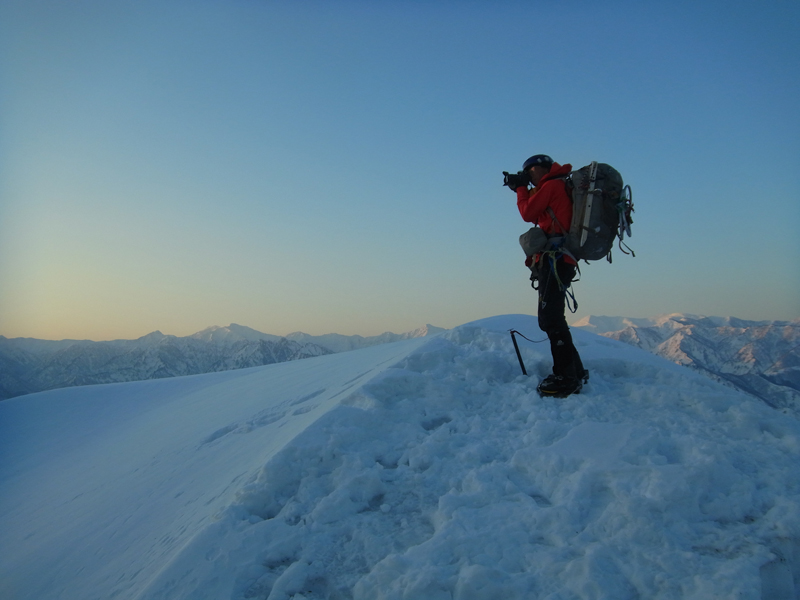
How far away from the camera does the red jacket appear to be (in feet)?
16.5

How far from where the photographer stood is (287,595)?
266 centimetres

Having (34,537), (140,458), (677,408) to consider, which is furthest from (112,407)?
(677,408)

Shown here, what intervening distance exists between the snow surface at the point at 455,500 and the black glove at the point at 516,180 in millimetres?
2357

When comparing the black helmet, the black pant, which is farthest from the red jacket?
the black pant

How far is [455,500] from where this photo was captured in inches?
130

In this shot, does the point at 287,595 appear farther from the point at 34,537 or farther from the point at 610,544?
the point at 34,537

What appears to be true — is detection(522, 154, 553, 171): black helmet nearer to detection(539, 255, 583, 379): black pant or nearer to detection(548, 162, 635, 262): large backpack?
detection(548, 162, 635, 262): large backpack

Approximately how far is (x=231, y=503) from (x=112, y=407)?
9.94m

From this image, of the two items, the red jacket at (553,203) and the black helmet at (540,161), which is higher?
the black helmet at (540,161)

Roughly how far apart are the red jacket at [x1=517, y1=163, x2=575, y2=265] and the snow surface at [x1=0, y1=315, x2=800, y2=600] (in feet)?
6.21

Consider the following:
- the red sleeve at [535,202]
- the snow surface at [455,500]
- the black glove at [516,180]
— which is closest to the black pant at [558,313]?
the snow surface at [455,500]

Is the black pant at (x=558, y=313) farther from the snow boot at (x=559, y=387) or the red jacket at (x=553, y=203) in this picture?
the red jacket at (x=553, y=203)

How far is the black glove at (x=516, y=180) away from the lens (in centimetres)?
524

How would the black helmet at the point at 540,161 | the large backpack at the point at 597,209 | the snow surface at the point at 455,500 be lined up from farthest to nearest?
the black helmet at the point at 540,161 < the large backpack at the point at 597,209 < the snow surface at the point at 455,500
